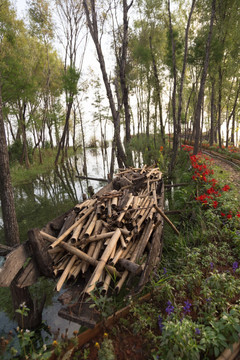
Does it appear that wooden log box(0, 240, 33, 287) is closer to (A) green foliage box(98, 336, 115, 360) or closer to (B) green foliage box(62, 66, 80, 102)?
(A) green foliage box(98, 336, 115, 360)

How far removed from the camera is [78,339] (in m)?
2.46

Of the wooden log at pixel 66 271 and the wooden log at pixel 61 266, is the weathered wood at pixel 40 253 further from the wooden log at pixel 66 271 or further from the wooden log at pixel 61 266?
the wooden log at pixel 66 271

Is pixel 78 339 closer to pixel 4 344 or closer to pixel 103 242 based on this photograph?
pixel 4 344

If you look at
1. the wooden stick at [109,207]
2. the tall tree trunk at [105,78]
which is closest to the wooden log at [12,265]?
the wooden stick at [109,207]

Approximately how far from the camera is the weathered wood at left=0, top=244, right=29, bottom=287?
→ 266 centimetres

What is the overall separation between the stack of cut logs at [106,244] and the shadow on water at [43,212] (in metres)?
0.79

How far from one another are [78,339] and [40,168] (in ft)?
60.6

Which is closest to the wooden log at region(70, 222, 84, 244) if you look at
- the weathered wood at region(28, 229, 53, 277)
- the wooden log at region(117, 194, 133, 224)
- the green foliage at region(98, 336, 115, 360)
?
the weathered wood at region(28, 229, 53, 277)

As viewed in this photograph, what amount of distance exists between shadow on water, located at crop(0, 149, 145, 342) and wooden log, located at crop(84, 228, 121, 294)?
1089mm

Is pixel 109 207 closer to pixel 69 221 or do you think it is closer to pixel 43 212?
pixel 69 221

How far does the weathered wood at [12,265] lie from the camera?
2.66 metres

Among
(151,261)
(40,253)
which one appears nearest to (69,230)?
(40,253)

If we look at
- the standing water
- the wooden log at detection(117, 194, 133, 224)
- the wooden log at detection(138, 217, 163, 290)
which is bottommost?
the standing water

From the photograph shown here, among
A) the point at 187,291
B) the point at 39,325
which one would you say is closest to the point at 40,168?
the point at 39,325
